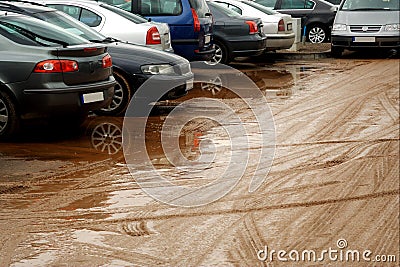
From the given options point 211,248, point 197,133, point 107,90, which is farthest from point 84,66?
point 211,248

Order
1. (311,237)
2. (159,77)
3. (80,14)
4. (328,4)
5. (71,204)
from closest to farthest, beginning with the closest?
(311,237) < (71,204) < (159,77) < (80,14) < (328,4)

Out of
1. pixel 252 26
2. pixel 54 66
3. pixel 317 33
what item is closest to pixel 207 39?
pixel 252 26

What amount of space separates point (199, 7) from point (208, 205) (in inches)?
376

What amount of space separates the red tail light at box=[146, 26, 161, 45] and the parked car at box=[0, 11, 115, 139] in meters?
3.25

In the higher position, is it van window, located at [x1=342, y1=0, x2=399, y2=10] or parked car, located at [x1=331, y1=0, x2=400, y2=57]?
van window, located at [x1=342, y1=0, x2=399, y2=10]

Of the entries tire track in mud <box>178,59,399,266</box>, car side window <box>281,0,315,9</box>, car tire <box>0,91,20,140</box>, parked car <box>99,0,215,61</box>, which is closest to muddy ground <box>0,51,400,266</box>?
tire track in mud <box>178,59,399,266</box>

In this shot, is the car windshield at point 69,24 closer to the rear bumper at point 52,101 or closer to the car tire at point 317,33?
the rear bumper at point 52,101

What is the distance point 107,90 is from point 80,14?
3.59 m

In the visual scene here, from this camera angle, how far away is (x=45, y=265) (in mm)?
5590

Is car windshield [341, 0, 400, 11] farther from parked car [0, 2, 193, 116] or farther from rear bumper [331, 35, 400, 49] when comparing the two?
parked car [0, 2, 193, 116]

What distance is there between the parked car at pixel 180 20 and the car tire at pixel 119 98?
11.9 ft

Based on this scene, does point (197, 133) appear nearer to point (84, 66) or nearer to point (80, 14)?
point (84, 66)

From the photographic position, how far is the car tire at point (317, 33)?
2588cm

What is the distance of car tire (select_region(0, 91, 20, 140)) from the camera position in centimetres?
988
